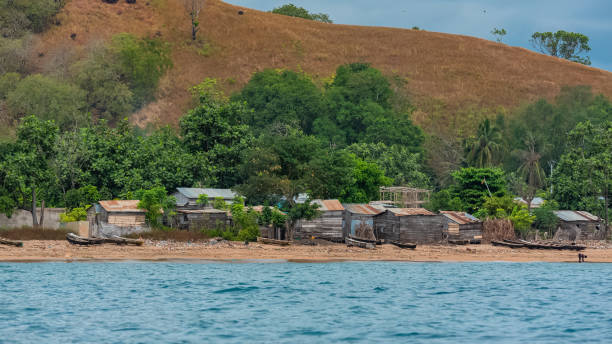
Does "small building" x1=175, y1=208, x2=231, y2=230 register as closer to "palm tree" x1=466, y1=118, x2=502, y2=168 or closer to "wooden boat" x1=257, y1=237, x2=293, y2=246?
"wooden boat" x1=257, y1=237, x2=293, y2=246

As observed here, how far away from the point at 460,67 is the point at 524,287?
11288cm

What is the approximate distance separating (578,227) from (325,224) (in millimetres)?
24023

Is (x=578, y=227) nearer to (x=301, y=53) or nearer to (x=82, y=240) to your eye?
(x=82, y=240)

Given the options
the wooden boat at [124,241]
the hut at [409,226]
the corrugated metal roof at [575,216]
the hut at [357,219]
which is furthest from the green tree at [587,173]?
the wooden boat at [124,241]

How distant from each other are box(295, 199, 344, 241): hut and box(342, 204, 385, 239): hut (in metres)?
0.84

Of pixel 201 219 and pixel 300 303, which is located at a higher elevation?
pixel 201 219

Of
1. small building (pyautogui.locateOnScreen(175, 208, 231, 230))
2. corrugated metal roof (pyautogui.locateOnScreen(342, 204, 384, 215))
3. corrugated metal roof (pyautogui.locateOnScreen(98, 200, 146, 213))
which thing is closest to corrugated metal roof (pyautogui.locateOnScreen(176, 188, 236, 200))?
small building (pyautogui.locateOnScreen(175, 208, 231, 230))

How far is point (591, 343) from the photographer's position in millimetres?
21781

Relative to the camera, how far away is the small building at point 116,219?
47906mm

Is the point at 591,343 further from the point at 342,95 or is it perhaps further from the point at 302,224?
the point at 342,95

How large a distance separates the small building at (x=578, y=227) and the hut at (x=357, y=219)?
1772 cm

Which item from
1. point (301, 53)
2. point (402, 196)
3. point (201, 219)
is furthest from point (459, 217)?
point (301, 53)

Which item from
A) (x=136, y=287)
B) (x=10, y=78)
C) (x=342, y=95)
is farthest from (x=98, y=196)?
(x=10, y=78)

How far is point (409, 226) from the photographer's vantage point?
2061 inches
